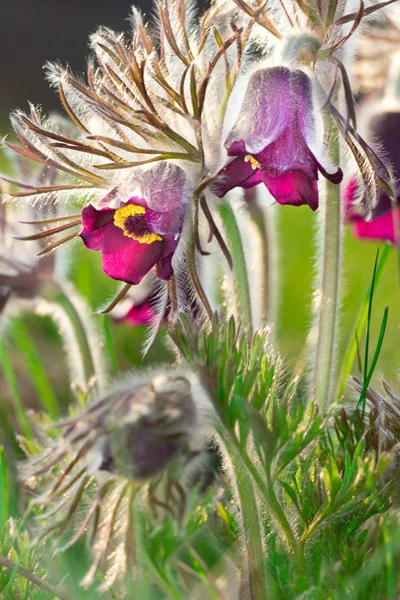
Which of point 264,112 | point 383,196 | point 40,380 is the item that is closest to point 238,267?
point 264,112

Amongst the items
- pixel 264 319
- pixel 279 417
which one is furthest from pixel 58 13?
pixel 279 417

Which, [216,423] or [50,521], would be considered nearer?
[216,423]

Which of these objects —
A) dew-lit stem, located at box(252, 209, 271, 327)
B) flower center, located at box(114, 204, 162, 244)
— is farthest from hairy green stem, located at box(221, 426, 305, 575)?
dew-lit stem, located at box(252, 209, 271, 327)

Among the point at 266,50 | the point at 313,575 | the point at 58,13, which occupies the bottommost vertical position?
the point at 313,575

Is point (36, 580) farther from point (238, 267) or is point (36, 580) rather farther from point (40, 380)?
point (40, 380)

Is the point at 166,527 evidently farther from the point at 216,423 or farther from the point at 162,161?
the point at 162,161

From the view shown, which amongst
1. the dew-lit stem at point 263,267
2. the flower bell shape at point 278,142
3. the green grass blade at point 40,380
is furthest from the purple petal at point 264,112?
the green grass blade at point 40,380

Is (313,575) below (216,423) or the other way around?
below

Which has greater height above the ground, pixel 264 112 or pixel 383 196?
pixel 264 112

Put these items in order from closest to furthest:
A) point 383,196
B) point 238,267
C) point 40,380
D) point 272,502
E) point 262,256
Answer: point 272,502 → point 238,267 → point 383,196 → point 262,256 → point 40,380
